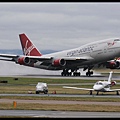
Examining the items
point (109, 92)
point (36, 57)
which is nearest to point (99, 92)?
point (109, 92)

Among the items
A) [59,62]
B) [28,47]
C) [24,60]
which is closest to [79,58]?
[59,62]

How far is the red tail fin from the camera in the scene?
112m

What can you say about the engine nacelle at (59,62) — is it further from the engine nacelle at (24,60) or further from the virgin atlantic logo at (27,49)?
the virgin atlantic logo at (27,49)

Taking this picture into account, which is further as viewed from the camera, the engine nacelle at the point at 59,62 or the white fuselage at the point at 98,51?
the engine nacelle at the point at 59,62

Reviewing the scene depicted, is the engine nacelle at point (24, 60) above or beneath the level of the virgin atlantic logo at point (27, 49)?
beneath

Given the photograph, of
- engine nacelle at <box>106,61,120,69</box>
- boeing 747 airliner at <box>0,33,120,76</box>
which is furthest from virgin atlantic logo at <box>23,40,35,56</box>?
engine nacelle at <box>106,61,120,69</box>

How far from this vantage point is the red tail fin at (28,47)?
112062mm

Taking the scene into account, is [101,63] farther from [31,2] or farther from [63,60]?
[31,2]

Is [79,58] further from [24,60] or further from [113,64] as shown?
[24,60]

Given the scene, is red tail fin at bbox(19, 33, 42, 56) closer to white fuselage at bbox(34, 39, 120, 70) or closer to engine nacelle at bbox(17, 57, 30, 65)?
engine nacelle at bbox(17, 57, 30, 65)

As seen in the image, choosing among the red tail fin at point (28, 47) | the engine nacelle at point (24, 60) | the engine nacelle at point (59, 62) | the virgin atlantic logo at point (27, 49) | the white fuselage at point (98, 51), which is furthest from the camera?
the virgin atlantic logo at point (27, 49)

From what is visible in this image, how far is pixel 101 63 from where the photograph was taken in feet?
331

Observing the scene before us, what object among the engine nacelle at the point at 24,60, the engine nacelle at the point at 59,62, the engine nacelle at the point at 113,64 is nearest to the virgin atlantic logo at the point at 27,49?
the engine nacelle at the point at 24,60

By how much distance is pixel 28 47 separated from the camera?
11325cm
